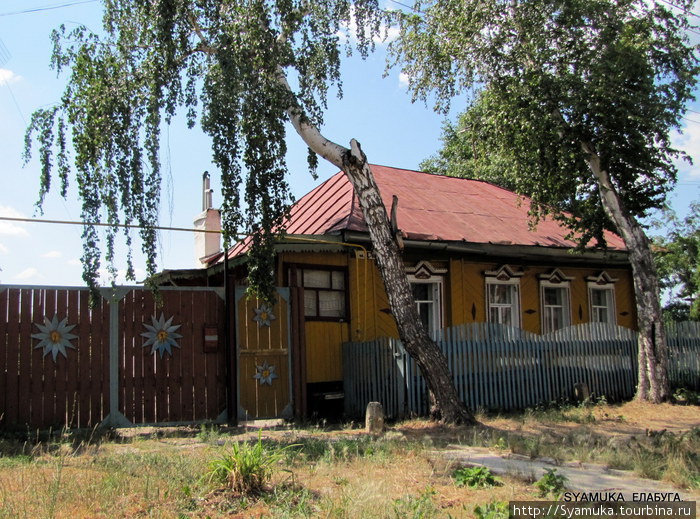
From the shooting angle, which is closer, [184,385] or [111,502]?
[111,502]

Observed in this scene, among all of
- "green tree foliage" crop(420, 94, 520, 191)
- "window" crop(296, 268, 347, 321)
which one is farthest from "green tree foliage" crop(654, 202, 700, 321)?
"window" crop(296, 268, 347, 321)

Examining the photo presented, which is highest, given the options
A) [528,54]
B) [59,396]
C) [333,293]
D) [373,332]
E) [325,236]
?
[528,54]

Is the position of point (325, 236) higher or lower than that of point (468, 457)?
higher

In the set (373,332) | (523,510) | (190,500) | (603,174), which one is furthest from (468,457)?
(603,174)

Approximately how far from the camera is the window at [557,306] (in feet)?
52.5

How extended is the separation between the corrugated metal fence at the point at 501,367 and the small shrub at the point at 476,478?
15.8 feet

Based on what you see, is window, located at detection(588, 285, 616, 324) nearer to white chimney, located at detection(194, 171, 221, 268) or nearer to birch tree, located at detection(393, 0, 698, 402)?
birch tree, located at detection(393, 0, 698, 402)

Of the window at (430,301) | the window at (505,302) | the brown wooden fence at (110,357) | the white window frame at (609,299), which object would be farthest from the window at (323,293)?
the white window frame at (609,299)

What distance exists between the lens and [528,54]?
1320 cm

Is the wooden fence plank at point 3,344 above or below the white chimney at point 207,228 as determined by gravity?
below

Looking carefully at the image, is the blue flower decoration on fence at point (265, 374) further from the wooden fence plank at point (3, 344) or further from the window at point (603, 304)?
the window at point (603, 304)

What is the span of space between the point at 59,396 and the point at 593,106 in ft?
35.3

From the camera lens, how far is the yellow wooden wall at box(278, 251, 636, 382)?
12.0 m

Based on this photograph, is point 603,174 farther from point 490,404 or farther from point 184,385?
point 184,385
